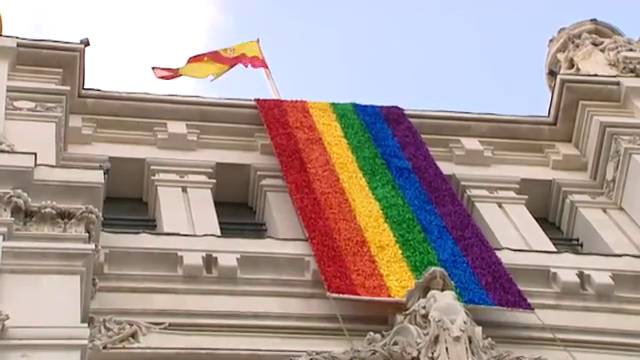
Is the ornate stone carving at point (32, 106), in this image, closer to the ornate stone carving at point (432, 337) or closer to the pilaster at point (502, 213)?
the pilaster at point (502, 213)

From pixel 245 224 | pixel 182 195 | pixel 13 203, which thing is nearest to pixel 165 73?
pixel 245 224

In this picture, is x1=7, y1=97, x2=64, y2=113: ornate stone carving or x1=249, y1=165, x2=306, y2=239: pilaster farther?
x1=7, y1=97, x2=64, y2=113: ornate stone carving

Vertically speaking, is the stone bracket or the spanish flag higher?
the spanish flag

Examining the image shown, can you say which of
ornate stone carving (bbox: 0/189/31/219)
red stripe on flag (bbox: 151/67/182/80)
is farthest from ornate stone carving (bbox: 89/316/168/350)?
red stripe on flag (bbox: 151/67/182/80)

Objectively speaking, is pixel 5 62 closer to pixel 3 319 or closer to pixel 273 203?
pixel 273 203

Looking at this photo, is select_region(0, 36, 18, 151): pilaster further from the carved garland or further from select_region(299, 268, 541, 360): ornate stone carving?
the carved garland

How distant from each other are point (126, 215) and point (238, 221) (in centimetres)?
170

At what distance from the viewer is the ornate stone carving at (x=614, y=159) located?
23.0m

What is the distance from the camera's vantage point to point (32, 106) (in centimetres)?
2138

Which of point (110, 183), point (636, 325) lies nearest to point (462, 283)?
point (636, 325)

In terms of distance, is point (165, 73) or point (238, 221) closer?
point (238, 221)

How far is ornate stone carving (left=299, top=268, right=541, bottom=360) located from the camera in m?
15.9

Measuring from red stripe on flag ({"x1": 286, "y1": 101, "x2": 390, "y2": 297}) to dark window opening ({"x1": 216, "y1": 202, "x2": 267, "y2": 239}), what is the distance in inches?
44.8

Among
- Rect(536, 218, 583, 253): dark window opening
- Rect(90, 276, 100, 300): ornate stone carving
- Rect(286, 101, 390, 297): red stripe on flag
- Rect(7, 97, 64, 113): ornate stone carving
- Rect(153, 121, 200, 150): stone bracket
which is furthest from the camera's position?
Rect(153, 121, 200, 150): stone bracket
